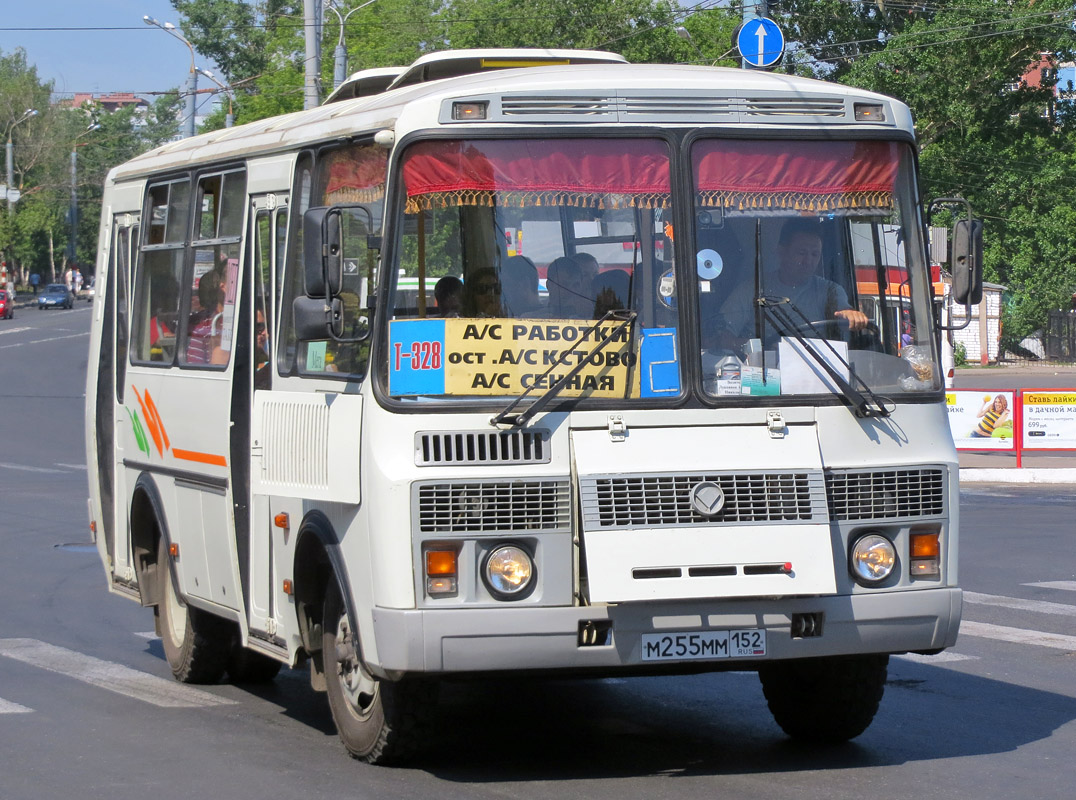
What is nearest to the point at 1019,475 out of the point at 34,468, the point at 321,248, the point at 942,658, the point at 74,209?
the point at 34,468

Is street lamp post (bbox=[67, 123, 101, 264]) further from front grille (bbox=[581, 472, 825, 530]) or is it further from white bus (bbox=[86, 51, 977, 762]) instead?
front grille (bbox=[581, 472, 825, 530])

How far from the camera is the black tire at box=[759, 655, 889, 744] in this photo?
24.2 feet

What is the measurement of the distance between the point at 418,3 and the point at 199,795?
7663 centimetres

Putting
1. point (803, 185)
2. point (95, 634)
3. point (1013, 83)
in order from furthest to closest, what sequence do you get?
point (1013, 83), point (95, 634), point (803, 185)

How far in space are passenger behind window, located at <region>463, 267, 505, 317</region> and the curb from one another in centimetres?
1757

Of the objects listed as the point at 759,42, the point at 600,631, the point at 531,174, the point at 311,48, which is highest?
the point at 311,48

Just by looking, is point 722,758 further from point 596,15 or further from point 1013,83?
point 596,15

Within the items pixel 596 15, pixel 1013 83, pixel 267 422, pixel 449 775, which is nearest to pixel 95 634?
pixel 267 422

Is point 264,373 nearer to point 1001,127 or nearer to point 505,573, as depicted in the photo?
point 505,573

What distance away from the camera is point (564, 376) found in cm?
643

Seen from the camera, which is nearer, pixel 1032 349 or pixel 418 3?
pixel 1032 349

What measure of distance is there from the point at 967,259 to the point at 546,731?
2.83 meters

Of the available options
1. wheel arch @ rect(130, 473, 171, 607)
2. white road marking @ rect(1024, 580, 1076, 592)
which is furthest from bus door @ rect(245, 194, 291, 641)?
white road marking @ rect(1024, 580, 1076, 592)

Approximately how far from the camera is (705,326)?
21.8ft
